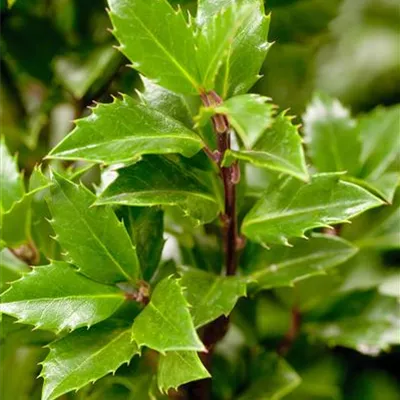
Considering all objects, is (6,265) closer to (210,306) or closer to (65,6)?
(210,306)

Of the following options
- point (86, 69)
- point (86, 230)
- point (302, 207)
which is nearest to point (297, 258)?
point (302, 207)

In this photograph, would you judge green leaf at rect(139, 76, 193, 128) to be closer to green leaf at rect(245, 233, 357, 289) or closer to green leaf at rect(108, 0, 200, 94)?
green leaf at rect(108, 0, 200, 94)

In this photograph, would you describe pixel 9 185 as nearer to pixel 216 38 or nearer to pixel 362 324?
pixel 216 38

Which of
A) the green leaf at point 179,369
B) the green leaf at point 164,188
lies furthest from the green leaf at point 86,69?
the green leaf at point 179,369

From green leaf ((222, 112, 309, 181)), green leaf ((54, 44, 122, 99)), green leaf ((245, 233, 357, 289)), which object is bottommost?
green leaf ((245, 233, 357, 289))

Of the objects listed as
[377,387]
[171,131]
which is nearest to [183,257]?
[171,131]

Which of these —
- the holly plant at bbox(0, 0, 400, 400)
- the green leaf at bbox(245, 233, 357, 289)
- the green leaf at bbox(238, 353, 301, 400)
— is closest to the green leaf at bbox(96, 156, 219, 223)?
the holly plant at bbox(0, 0, 400, 400)
